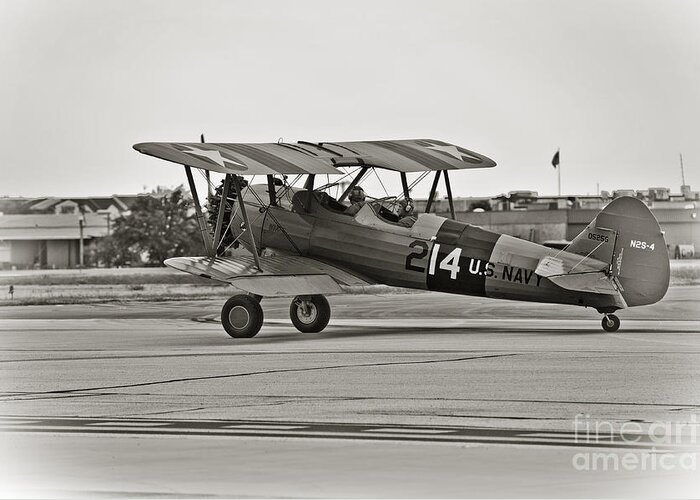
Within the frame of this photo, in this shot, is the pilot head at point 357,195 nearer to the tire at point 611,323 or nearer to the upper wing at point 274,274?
the upper wing at point 274,274

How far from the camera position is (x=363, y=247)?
19000mm

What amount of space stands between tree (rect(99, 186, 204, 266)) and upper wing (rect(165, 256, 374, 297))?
43959 mm

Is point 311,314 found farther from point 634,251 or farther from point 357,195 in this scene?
point 634,251

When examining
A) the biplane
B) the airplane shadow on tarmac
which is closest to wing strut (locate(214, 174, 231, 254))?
the biplane

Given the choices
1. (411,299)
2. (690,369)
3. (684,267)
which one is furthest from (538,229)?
(690,369)

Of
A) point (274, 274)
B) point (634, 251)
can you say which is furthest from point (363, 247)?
point (634, 251)

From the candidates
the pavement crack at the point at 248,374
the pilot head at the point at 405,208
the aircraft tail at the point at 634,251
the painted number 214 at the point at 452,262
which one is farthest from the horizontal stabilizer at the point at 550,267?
the pavement crack at the point at 248,374

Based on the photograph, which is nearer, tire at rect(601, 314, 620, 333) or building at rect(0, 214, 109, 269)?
tire at rect(601, 314, 620, 333)

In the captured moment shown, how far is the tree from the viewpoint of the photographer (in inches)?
2520

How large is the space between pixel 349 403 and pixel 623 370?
3554 millimetres

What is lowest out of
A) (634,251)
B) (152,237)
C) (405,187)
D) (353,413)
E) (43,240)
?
(353,413)

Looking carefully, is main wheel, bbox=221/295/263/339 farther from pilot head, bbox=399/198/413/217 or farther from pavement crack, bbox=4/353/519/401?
pavement crack, bbox=4/353/519/401

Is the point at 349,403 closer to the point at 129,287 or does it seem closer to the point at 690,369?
the point at 690,369

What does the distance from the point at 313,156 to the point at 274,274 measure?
2.50m
